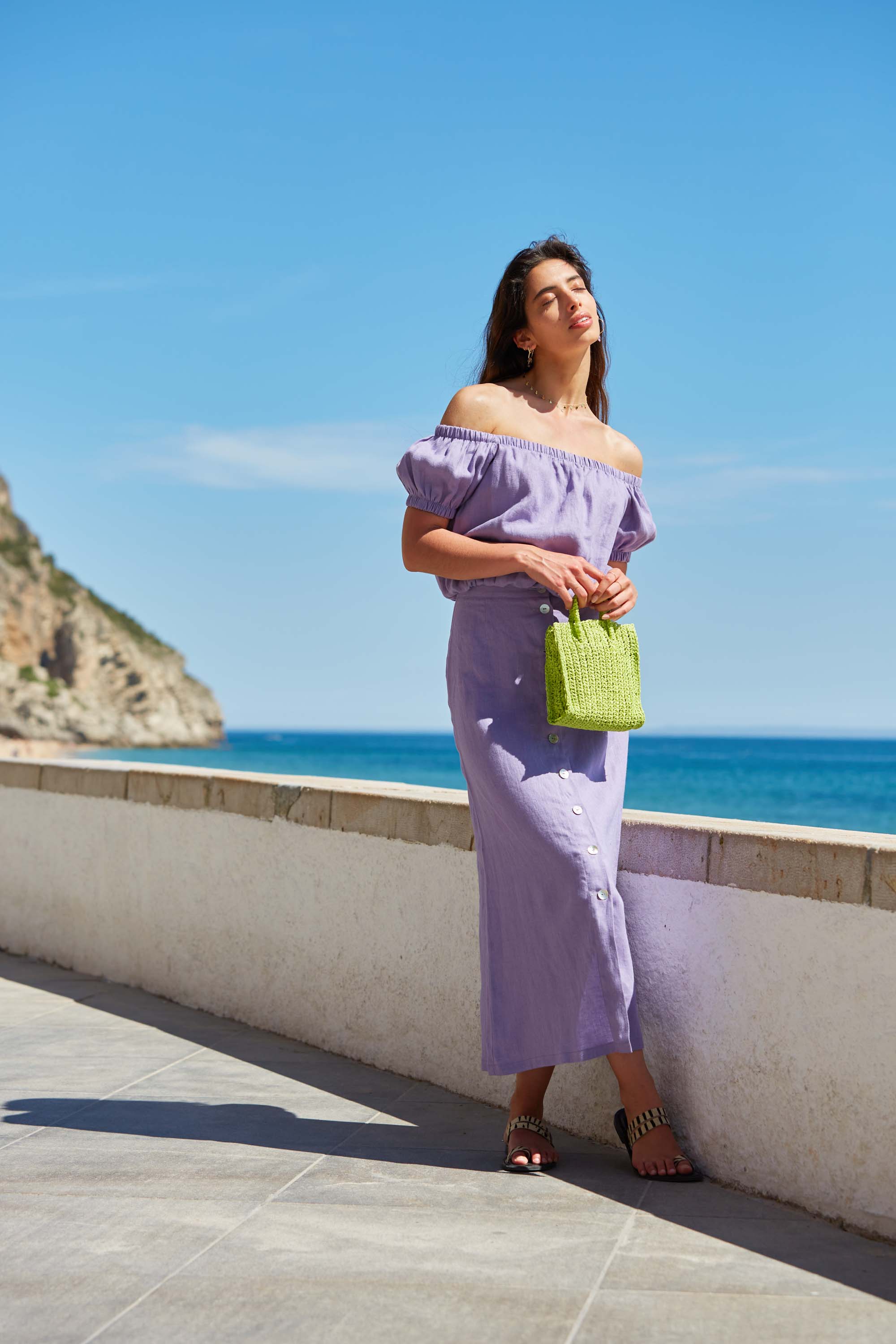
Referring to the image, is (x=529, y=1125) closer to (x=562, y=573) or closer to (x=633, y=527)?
(x=562, y=573)

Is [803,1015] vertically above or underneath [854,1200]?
above

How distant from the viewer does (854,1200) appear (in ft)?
7.66

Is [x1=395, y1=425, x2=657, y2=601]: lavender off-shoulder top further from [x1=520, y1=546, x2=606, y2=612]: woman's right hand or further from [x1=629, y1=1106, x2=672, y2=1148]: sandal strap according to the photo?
[x1=629, y1=1106, x2=672, y2=1148]: sandal strap

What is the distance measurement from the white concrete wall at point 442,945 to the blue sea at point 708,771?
1224 centimetres

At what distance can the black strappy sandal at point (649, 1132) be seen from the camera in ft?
8.56

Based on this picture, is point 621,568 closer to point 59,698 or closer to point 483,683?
point 483,683

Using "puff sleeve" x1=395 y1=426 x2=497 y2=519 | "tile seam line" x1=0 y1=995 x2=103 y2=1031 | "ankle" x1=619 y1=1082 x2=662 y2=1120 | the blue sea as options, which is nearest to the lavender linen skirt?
"ankle" x1=619 y1=1082 x2=662 y2=1120

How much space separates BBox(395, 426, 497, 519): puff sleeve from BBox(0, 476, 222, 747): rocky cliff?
6889 cm

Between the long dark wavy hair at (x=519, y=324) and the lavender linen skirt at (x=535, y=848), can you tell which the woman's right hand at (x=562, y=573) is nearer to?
the lavender linen skirt at (x=535, y=848)

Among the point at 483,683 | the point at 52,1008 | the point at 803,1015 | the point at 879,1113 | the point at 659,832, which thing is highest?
the point at 483,683

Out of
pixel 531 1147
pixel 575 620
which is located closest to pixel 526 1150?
pixel 531 1147

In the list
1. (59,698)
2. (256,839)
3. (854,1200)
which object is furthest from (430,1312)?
(59,698)

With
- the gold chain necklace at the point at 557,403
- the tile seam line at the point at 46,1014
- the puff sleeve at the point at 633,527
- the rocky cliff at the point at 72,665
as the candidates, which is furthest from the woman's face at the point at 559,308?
the rocky cliff at the point at 72,665

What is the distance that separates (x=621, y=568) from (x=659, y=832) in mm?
651
